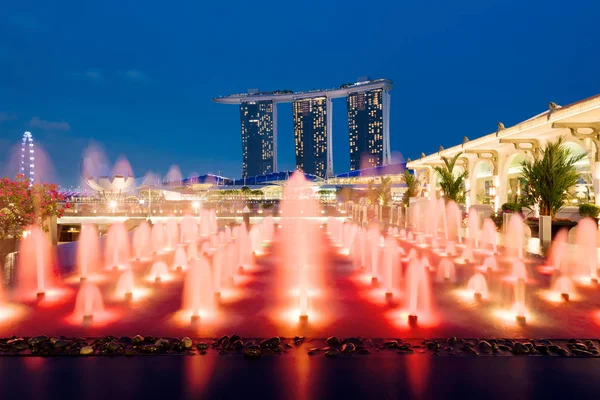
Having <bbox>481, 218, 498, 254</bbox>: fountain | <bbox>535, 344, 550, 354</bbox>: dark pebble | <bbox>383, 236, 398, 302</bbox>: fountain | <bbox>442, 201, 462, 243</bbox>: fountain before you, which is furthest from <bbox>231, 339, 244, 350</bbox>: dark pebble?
<bbox>442, 201, 462, 243</bbox>: fountain

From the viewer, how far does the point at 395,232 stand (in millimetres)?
16422

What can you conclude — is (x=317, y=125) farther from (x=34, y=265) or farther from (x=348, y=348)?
(x=348, y=348)

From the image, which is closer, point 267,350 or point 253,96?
point 267,350

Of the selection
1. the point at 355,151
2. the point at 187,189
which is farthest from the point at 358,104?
the point at 187,189

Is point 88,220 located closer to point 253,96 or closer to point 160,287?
point 160,287

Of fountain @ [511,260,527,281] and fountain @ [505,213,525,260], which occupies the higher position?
fountain @ [505,213,525,260]

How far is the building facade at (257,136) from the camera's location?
108 metres

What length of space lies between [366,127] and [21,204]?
91650mm

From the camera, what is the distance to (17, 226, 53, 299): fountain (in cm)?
635

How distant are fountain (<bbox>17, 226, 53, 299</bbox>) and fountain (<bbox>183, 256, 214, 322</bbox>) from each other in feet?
7.22

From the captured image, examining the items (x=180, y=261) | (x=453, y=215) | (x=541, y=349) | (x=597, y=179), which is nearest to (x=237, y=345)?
(x=541, y=349)

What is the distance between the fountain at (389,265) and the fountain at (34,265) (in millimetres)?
5371

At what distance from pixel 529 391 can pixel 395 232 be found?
13.7 m

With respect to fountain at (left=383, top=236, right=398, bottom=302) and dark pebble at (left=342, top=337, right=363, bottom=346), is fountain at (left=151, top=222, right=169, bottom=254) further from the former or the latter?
dark pebble at (left=342, top=337, right=363, bottom=346)
